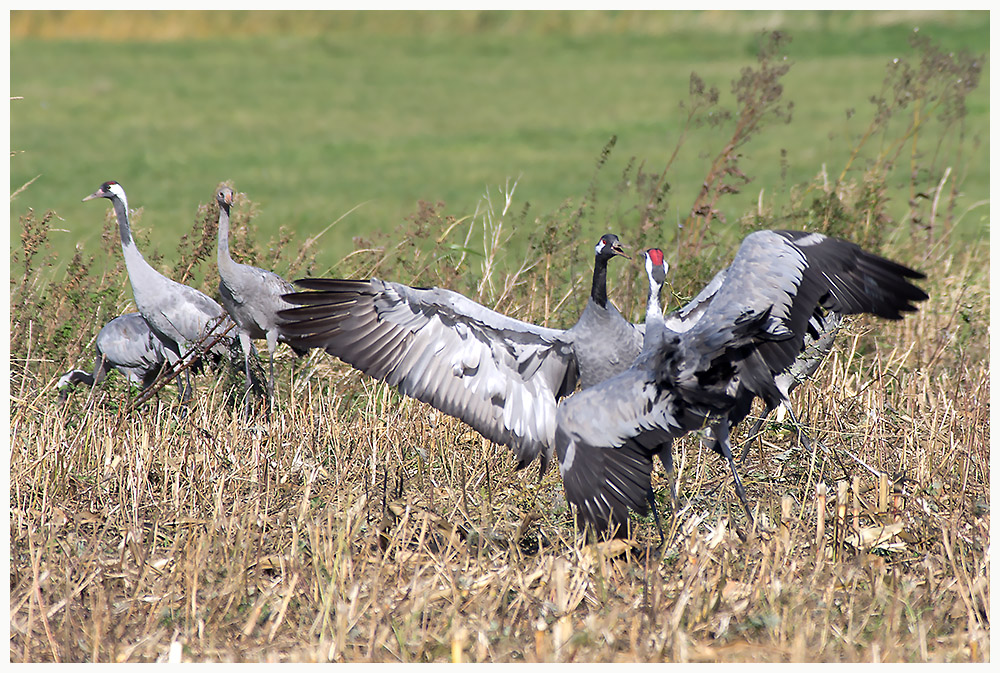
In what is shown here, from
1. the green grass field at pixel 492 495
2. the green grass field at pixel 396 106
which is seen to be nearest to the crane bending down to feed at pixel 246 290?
the green grass field at pixel 492 495

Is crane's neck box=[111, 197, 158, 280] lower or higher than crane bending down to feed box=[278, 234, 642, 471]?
higher

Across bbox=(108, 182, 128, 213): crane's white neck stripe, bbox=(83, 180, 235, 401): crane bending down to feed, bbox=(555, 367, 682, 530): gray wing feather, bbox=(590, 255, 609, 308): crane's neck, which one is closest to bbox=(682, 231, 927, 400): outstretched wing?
bbox=(555, 367, 682, 530): gray wing feather

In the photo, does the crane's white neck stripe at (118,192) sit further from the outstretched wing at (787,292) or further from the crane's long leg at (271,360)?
the outstretched wing at (787,292)

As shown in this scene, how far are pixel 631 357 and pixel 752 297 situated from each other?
1.74ft

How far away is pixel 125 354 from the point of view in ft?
19.0

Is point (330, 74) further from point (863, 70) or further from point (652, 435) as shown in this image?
point (652, 435)

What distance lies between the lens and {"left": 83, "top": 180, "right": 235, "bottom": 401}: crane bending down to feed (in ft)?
18.4

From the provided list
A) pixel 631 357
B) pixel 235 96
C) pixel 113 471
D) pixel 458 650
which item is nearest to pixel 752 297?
pixel 631 357

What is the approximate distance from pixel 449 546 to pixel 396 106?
21.6 metres

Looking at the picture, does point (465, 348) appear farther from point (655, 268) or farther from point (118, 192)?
point (118, 192)

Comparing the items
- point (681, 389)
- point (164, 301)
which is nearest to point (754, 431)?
point (681, 389)

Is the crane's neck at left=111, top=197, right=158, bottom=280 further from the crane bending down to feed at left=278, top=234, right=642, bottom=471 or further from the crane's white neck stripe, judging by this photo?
the crane bending down to feed at left=278, top=234, right=642, bottom=471

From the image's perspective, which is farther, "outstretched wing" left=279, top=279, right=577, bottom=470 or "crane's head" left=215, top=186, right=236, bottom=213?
"crane's head" left=215, top=186, right=236, bottom=213

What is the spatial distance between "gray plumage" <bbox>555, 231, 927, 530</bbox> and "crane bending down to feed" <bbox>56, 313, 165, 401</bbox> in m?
2.49
